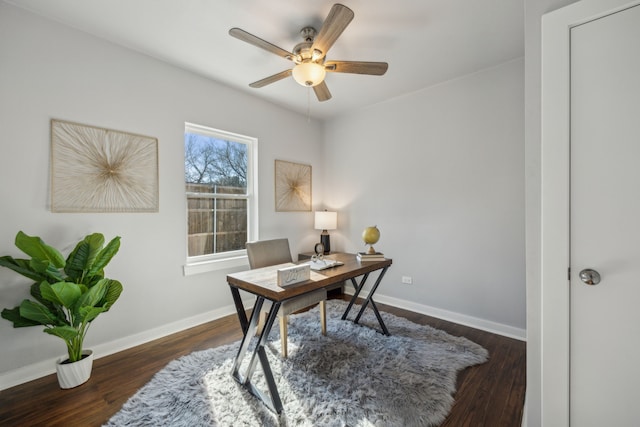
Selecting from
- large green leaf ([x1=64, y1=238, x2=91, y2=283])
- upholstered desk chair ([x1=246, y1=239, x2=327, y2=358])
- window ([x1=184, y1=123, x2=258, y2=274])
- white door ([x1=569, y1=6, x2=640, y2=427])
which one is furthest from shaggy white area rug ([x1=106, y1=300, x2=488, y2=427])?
window ([x1=184, y1=123, x2=258, y2=274])

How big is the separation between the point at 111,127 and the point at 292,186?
6.94 feet

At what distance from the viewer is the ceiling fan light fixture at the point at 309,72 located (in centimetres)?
192

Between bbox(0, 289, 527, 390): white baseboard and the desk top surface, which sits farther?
bbox(0, 289, 527, 390): white baseboard

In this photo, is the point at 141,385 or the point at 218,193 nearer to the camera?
the point at 141,385

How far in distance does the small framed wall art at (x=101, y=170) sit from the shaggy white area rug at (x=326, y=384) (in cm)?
147

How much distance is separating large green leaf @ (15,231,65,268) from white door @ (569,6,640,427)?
117 inches

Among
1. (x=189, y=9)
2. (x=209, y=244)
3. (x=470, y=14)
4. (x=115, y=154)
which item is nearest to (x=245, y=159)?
(x=209, y=244)

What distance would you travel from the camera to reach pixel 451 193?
9.72 feet

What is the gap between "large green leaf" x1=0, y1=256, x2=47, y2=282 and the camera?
1665mm

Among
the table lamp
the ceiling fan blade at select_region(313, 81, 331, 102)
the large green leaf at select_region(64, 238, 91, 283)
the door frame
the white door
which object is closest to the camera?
the white door

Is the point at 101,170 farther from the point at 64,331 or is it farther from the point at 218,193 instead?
the point at 64,331

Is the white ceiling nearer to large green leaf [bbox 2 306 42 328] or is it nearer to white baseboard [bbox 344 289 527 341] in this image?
large green leaf [bbox 2 306 42 328]

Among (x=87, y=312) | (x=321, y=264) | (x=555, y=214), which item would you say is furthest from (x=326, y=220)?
(x=555, y=214)

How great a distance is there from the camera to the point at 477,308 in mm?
2777
